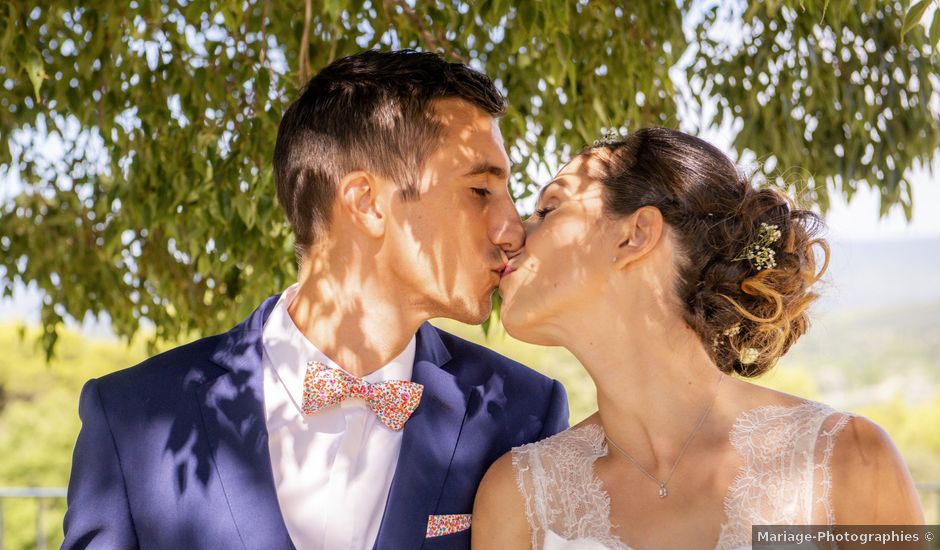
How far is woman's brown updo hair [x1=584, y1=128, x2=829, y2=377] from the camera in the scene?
2.33 metres

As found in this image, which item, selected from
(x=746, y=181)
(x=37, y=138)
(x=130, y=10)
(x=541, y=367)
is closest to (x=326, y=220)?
(x=746, y=181)

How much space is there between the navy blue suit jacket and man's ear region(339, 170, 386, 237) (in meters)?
0.34

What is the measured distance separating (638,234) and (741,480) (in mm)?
567

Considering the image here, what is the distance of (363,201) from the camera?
2.51 metres

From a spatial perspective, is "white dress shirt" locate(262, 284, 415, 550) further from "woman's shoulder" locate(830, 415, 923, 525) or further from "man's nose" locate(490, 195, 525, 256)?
"woman's shoulder" locate(830, 415, 923, 525)

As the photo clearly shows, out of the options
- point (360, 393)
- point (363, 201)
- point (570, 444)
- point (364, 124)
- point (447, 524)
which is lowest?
point (447, 524)

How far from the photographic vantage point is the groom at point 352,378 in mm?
2174

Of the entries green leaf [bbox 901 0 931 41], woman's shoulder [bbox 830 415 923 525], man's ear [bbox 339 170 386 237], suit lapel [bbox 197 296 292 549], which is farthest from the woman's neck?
green leaf [bbox 901 0 931 41]

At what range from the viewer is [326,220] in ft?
8.38

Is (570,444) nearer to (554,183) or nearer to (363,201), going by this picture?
(554,183)

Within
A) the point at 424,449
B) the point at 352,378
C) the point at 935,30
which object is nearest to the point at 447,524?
the point at 424,449

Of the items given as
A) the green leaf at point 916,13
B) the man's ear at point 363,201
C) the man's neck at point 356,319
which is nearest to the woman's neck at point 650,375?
the man's neck at point 356,319

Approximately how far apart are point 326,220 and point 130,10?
1522 millimetres

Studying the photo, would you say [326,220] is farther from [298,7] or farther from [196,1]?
[298,7]
